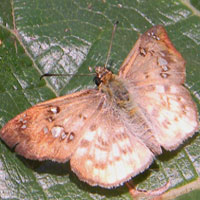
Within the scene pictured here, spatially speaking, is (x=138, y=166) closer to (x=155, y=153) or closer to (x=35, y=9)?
(x=155, y=153)

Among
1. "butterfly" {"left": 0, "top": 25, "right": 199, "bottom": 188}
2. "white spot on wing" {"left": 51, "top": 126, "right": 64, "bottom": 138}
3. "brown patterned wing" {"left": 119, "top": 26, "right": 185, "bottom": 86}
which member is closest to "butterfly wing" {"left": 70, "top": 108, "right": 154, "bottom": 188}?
"butterfly" {"left": 0, "top": 25, "right": 199, "bottom": 188}

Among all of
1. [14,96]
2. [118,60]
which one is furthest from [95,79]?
[14,96]

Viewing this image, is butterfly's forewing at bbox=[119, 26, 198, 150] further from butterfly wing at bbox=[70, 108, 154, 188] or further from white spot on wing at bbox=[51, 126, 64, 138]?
white spot on wing at bbox=[51, 126, 64, 138]

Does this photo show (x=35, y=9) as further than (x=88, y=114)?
Yes

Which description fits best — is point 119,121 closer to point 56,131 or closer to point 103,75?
point 103,75

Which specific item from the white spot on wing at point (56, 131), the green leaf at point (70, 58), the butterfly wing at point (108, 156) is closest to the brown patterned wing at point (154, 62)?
the green leaf at point (70, 58)

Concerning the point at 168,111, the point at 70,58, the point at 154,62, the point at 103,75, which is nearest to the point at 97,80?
the point at 103,75

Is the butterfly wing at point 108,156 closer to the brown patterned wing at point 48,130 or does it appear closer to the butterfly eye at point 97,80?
the brown patterned wing at point 48,130
